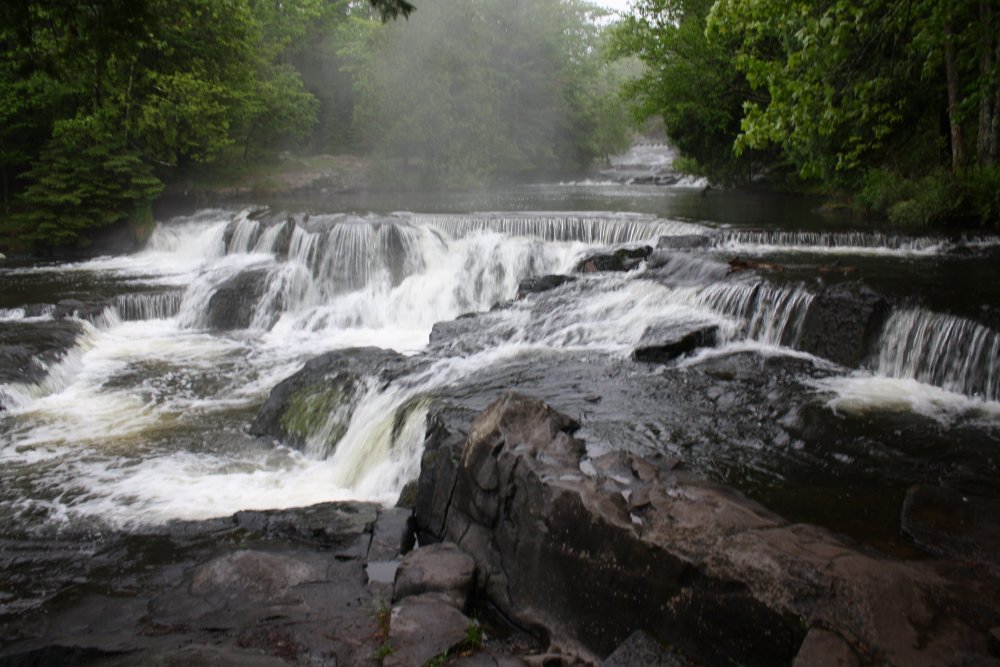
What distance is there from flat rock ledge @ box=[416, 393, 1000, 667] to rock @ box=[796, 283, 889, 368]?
13.3ft

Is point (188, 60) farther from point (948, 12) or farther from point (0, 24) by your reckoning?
point (948, 12)

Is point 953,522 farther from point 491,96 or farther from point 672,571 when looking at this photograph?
point 491,96

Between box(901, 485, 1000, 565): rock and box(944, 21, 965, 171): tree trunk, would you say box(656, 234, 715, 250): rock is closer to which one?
box(944, 21, 965, 171): tree trunk

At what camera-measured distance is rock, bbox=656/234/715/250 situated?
13250 mm

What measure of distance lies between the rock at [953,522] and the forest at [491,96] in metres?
5.14

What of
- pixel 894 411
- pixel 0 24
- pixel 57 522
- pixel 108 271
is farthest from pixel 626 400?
pixel 108 271

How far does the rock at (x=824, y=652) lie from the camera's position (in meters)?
3.12

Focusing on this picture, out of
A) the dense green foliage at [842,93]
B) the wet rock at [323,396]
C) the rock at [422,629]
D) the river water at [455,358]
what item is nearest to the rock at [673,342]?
the river water at [455,358]

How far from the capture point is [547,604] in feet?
14.6

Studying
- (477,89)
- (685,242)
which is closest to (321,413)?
(685,242)

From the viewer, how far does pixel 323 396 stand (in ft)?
28.4

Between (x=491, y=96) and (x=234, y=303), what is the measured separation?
2058 cm

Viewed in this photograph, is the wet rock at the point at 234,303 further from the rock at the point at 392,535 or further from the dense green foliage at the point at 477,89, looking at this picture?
the dense green foliage at the point at 477,89

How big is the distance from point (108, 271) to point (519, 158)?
20.1 m
